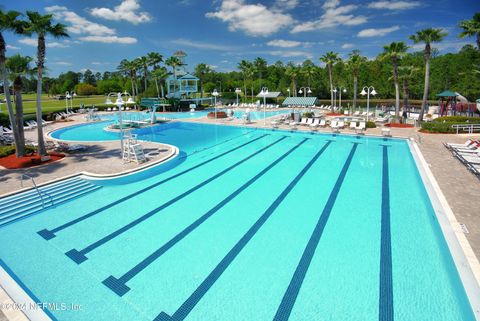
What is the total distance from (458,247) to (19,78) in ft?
57.3

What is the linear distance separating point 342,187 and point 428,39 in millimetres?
16738

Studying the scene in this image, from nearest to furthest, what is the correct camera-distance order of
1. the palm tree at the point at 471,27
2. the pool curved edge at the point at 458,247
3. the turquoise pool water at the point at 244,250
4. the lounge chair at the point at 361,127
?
the pool curved edge at the point at 458,247, the turquoise pool water at the point at 244,250, the palm tree at the point at 471,27, the lounge chair at the point at 361,127

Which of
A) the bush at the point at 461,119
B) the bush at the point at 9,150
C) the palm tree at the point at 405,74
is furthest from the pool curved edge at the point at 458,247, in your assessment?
the palm tree at the point at 405,74

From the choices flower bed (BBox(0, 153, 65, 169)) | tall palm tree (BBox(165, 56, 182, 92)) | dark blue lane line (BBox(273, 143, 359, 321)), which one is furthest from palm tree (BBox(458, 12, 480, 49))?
tall palm tree (BBox(165, 56, 182, 92))

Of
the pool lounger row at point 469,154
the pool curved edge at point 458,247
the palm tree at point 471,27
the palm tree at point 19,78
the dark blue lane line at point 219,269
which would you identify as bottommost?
the dark blue lane line at point 219,269

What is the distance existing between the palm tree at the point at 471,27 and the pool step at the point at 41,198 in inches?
905

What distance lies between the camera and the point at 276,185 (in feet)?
32.9

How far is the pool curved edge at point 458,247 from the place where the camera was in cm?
436

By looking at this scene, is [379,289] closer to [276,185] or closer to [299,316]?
[299,316]

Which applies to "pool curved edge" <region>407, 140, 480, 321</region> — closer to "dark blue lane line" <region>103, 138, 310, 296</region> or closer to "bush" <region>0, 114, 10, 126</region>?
"dark blue lane line" <region>103, 138, 310, 296</region>

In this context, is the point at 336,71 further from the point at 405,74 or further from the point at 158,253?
the point at 158,253

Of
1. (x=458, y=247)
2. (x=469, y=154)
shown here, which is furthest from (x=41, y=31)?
(x=469, y=154)

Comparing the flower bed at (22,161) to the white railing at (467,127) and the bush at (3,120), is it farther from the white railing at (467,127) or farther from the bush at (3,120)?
the white railing at (467,127)

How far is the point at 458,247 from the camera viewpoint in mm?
5336
